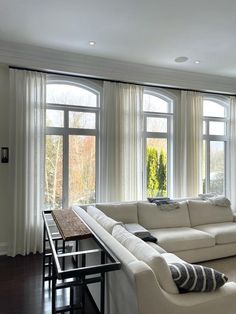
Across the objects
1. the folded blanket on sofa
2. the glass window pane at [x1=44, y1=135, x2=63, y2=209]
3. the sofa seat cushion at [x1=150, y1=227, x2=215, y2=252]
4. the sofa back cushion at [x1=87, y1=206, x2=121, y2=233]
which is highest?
the glass window pane at [x1=44, y1=135, x2=63, y2=209]

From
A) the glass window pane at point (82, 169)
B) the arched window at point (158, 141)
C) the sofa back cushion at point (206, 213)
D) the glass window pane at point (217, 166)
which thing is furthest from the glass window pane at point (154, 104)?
the sofa back cushion at point (206, 213)

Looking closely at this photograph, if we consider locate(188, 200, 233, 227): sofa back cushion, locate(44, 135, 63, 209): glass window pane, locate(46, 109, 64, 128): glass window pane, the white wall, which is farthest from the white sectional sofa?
locate(46, 109, 64, 128): glass window pane

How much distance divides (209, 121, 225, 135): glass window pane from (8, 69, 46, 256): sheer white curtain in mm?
3914

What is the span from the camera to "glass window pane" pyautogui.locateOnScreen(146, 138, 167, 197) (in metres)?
5.34

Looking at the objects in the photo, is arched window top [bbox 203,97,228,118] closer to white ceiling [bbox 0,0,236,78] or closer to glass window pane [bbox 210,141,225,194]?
glass window pane [bbox 210,141,225,194]

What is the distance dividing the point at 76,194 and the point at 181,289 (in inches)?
129

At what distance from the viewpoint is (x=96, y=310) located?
2.54 m

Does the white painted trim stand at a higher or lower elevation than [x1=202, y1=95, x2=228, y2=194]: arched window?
lower

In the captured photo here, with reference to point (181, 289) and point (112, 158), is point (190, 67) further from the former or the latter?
point (181, 289)

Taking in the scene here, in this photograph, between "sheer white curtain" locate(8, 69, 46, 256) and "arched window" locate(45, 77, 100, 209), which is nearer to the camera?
"sheer white curtain" locate(8, 69, 46, 256)

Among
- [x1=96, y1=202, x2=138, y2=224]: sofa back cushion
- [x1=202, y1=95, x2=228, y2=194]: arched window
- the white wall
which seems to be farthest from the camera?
[x1=202, y1=95, x2=228, y2=194]: arched window

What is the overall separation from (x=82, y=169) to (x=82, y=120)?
94 centimetres

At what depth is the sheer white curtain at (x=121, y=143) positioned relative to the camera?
4.80 meters

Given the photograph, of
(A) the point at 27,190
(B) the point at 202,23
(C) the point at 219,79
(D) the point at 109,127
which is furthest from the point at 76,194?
(C) the point at 219,79
